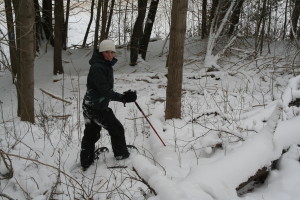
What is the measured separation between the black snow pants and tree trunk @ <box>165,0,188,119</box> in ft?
4.20

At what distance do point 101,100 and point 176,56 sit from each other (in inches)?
64.8

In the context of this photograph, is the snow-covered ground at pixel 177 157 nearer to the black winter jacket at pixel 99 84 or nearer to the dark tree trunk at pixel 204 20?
the black winter jacket at pixel 99 84

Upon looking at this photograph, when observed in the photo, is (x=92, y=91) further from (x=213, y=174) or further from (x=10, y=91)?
(x=10, y=91)

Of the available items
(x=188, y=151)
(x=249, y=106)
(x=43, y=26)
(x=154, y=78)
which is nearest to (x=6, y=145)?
(x=188, y=151)

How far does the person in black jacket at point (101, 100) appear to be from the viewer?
4391 mm

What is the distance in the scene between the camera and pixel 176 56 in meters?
5.44

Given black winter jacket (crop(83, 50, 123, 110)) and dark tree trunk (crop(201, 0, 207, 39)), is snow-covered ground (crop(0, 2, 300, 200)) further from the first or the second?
dark tree trunk (crop(201, 0, 207, 39))

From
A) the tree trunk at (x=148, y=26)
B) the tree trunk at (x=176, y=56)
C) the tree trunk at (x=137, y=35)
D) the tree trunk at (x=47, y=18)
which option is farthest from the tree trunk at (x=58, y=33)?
the tree trunk at (x=176, y=56)

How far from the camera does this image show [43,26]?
14.3 m

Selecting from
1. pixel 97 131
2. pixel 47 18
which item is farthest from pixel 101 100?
pixel 47 18

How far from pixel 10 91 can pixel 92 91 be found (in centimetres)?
781

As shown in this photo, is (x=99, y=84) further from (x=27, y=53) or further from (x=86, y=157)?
(x=27, y=53)

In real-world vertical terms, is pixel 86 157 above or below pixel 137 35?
below

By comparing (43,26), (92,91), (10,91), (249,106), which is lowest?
(10,91)
